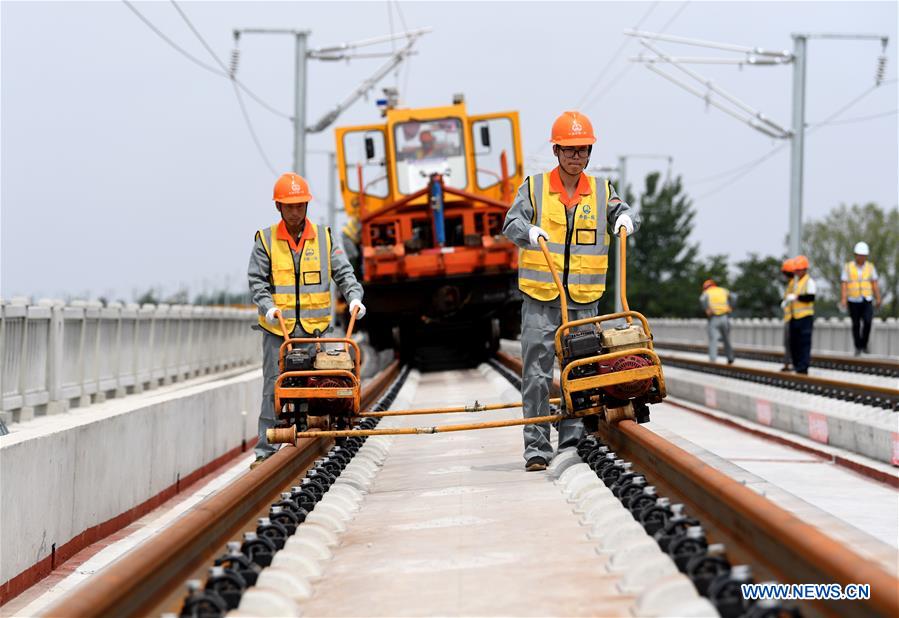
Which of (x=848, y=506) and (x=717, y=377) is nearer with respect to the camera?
(x=848, y=506)

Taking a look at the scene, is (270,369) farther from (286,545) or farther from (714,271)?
(714,271)

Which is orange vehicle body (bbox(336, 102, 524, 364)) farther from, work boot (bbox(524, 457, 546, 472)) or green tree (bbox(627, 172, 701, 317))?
green tree (bbox(627, 172, 701, 317))

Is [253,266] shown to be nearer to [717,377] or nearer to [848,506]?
[848,506]

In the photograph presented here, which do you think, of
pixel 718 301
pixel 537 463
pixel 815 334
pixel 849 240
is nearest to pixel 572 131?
pixel 537 463

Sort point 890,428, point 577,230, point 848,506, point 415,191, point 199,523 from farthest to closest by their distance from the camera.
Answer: point 415,191
point 890,428
point 848,506
point 577,230
point 199,523

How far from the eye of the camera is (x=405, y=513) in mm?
6871

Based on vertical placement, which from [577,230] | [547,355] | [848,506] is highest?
[577,230]

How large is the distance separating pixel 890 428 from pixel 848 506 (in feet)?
8.34

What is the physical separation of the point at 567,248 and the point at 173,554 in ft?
13.1

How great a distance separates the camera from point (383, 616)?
14.8 feet

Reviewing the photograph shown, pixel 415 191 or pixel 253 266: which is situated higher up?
pixel 415 191

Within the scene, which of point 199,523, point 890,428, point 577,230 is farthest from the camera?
point 890,428

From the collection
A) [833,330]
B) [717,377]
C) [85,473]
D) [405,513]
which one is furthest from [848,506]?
[833,330]

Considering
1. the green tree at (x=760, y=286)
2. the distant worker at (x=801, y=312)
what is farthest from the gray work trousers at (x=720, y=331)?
the green tree at (x=760, y=286)
